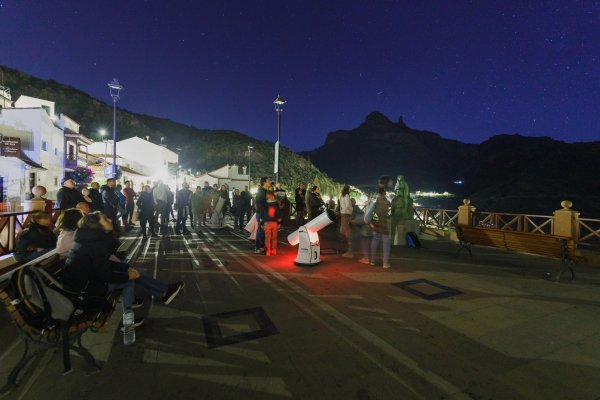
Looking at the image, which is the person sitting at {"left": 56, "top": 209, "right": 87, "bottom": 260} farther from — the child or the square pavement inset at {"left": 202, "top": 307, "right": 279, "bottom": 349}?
the child

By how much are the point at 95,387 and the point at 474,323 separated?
4.53 m

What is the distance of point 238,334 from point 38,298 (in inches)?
83.1

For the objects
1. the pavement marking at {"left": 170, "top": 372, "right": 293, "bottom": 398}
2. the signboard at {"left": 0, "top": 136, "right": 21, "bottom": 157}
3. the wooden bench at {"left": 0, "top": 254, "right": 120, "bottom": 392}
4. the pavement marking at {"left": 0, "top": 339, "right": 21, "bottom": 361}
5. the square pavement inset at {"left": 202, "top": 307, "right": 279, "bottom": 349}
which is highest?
the signboard at {"left": 0, "top": 136, "right": 21, "bottom": 157}

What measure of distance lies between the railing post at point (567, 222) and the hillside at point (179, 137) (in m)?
70.5

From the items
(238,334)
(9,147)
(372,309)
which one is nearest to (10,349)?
(238,334)

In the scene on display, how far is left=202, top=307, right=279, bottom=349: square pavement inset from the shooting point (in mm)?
3771

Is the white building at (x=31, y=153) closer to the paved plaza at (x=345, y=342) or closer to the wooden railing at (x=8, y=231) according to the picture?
the wooden railing at (x=8, y=231)

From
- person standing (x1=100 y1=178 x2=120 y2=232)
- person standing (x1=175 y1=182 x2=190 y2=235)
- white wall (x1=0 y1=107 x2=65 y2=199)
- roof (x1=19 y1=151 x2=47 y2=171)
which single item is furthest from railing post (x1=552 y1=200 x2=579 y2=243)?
white wall (x1=0 y1=107 x2=65 y2=199)

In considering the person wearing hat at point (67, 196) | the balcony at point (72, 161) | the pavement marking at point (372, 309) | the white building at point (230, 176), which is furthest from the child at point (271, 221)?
the white building at point (230, 176)

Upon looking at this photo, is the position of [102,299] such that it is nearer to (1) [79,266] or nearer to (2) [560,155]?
(1) [79,266]

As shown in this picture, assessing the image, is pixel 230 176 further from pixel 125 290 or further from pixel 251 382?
pixel 251 382

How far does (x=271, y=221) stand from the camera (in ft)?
27.7

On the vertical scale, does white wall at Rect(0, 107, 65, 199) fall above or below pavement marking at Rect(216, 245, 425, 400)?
above

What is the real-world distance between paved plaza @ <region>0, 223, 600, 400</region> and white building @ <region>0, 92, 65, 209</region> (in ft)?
76.7
